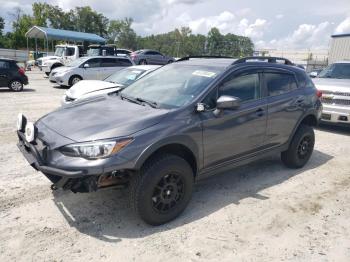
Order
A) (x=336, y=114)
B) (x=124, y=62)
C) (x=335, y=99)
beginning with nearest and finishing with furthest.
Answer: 1. (x=336, y=114)
2. (x=335, y=99)
3. (x=124, y=62)

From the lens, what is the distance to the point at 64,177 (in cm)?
310

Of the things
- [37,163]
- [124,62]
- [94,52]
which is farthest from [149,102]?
[94,52]

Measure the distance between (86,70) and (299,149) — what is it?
1216 centimetres

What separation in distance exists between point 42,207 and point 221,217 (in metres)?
2.08

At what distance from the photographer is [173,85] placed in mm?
4281

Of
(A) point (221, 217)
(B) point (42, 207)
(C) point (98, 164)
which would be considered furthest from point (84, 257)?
(A) point (221, 217)

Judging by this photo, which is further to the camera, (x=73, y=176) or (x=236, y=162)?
(x=236, y=162)

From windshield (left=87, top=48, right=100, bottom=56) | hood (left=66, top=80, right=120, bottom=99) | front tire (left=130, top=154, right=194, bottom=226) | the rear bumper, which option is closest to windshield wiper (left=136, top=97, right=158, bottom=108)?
front tire (left=130, top=154, right=194, bottom=226)

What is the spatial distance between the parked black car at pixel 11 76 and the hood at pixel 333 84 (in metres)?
11.7

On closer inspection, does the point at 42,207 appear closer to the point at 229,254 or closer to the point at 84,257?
the point at 84,257

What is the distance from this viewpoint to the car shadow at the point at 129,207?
3.54 meters

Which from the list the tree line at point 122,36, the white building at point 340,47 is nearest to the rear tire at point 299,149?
the white building at point 340,47

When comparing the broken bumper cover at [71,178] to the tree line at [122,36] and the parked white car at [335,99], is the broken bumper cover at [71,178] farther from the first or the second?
the tree line at [122,36]

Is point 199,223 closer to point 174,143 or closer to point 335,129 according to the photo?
point 174,143
